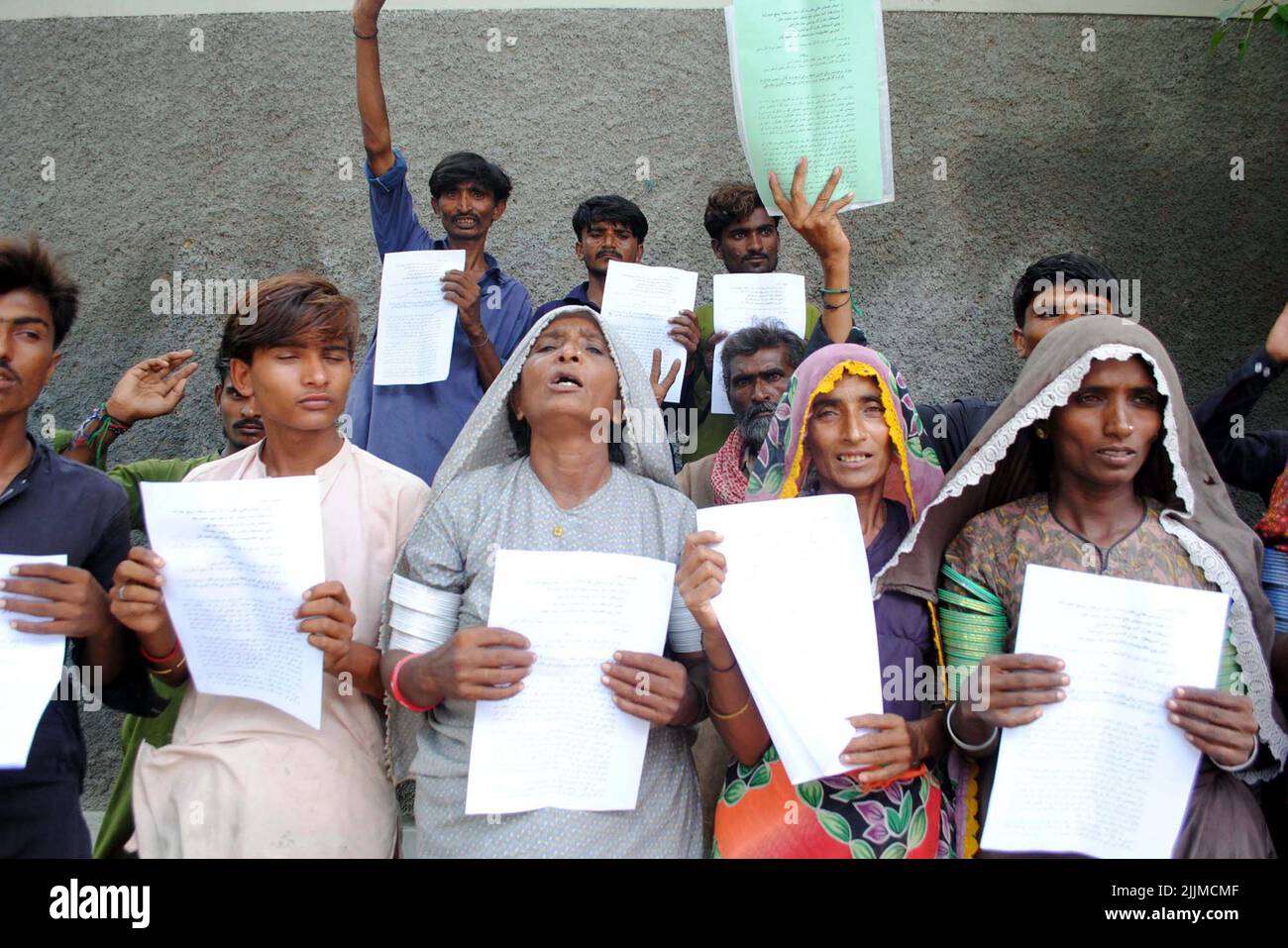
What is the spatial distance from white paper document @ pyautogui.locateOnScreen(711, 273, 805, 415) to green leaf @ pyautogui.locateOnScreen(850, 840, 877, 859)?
1.87 metres

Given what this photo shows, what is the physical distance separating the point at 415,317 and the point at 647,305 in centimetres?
88

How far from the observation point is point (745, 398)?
12.2ft

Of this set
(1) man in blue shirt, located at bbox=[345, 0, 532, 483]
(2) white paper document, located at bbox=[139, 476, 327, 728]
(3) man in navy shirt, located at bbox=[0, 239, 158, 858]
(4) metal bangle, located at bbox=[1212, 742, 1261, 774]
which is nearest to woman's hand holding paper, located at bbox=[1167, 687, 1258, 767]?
(4) metal bangle, located at bbox=[1212, 742, 1261, 774]

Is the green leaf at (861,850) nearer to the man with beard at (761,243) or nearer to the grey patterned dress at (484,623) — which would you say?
the grey patterned dress at (484,623)

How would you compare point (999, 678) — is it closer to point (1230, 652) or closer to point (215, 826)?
point (1230, 652)

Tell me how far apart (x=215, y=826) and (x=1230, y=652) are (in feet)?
7.91

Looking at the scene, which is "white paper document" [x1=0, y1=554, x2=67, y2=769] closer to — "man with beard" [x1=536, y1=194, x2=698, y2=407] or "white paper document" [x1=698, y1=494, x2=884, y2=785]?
"white paper document" [x1=698, y1=494, x2=884, y2=785]

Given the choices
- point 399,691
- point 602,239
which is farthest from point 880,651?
point 602,239

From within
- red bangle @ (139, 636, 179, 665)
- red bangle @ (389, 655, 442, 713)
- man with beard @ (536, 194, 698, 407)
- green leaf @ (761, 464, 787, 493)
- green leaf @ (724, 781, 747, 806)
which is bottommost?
green leaf @ (724, 781, 747, 806)

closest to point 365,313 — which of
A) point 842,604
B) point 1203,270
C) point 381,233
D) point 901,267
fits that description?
point 381,233

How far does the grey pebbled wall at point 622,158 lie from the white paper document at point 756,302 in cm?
150

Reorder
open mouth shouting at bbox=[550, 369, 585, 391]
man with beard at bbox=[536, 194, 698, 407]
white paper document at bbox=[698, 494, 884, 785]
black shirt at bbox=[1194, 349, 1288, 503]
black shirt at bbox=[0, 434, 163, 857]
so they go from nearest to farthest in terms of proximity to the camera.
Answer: white paper document at bbox=[698, 494, 884, 785] → black shirt at bbox=[0, 434, 163, 857] → open mouth shouting at bbox=[550, 369, 585, 391] → black shirt at bbox=[1194, 349, 1288, 503] → man with beard at bbox=[536, 194, 698, 407]

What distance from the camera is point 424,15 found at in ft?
18.3

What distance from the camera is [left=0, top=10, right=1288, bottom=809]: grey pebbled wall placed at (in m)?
5.29
